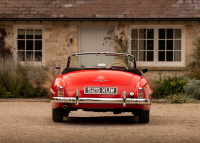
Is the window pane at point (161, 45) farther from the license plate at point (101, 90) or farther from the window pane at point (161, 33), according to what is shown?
the license plate at point (101, 90)

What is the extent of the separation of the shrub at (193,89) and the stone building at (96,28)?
2.32 metres

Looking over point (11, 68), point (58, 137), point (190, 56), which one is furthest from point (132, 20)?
point (58, 137)

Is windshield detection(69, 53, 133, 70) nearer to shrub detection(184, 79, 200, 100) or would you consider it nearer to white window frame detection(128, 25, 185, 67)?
shrub detection(184, 79, 200, 100)

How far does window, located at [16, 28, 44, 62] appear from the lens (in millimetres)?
17344

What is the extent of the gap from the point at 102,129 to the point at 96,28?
403 inches

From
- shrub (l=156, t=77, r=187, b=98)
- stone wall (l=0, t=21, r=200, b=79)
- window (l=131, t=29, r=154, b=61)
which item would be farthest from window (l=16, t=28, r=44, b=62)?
shrub (l=156, t=77, r=187, b=98)

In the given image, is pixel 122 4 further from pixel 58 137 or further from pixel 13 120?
pixel 58 137

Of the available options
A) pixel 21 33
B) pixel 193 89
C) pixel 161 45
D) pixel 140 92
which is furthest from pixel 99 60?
pixel 21 33

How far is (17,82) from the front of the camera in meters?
14.7

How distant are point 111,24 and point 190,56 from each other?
312 cm

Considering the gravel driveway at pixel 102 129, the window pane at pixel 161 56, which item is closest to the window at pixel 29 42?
the window pane at pixel 161 56

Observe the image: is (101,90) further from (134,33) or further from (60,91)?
(134,33)

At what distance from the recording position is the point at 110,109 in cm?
783

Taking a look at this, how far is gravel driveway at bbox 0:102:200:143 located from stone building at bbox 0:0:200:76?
262 inches
